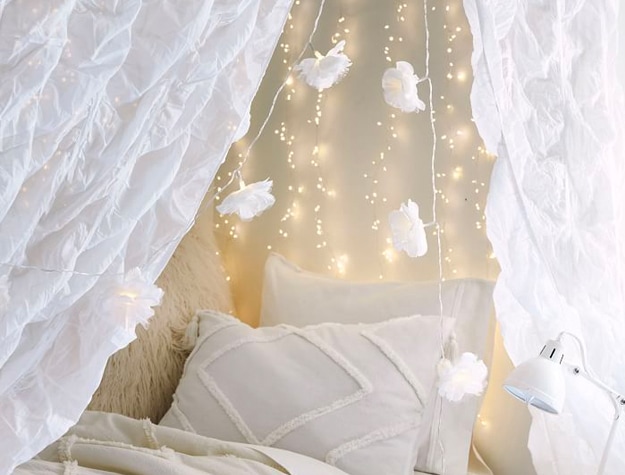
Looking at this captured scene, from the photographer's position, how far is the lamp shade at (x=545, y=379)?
4.55 ft

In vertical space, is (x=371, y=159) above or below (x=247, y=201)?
below

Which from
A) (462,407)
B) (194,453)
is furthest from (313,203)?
(194,453)

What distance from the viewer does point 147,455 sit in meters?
1.47

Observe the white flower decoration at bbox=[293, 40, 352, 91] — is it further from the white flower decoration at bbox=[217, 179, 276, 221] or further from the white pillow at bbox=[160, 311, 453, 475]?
the white pillow at bbox=[160, 311, 453, 475]

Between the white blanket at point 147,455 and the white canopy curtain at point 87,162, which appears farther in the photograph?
the white blanket at point 147,455

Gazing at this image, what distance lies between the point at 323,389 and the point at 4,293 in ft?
3.18

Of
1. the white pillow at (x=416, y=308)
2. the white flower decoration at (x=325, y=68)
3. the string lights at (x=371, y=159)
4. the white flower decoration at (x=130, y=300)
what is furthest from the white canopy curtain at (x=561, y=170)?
the white flower decoration at (x=130, y=300)

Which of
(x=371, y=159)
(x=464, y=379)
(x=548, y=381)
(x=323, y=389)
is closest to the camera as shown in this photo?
(x=548, y=381)

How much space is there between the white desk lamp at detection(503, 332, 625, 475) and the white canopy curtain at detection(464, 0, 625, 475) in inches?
3.5

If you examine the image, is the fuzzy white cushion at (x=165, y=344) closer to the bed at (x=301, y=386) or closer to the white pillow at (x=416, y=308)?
the bed at (x=301, y=386)

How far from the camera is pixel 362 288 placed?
2152mm

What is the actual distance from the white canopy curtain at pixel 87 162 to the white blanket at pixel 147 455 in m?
0.40

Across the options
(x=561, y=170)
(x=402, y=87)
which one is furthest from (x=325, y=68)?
(x=561, y=170)

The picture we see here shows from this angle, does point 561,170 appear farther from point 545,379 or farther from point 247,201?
point 247,201
